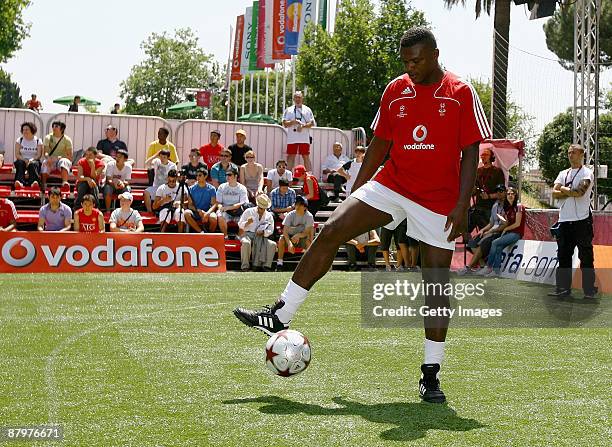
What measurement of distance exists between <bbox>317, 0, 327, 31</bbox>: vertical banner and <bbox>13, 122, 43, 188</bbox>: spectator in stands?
74.5 ft

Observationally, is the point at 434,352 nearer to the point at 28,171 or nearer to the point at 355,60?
the point at 28,171

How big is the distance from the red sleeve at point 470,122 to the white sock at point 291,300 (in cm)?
139

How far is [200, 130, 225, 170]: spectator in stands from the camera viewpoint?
2322cm

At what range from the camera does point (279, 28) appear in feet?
136

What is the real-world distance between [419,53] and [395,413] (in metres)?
2.21

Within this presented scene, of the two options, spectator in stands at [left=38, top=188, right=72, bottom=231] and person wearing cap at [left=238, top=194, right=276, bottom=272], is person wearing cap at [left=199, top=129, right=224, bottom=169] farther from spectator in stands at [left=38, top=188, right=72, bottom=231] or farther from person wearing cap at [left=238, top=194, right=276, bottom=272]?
spectator in stands at [left=38, top=188, right=72, bottom=231]

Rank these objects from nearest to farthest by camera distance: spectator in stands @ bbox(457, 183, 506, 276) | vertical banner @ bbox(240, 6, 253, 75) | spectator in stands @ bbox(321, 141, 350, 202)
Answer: spectator in stands @ bbox(457, 183, 506, 276)
spectator in stands @ bbox(321, 141, 350, 202)
vertical banner @ bbox(240, 6, 253, 75)

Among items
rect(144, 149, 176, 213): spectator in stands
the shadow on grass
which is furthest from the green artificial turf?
rect(144, 149, 176, 213): spectator in stands

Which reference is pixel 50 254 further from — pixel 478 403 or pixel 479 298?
pixel 478 403

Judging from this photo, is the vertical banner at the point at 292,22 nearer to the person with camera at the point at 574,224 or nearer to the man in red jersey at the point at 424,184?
the person with camera at the point at 574,224

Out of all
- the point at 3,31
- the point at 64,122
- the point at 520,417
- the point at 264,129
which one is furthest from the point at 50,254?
the point at 3,31

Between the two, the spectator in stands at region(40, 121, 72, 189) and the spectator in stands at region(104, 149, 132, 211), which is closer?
the spectator in stands at region(104, 149, 132, 211)

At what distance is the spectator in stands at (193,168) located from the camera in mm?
21281

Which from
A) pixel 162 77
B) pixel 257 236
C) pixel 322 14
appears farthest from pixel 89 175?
pixel 162 77
